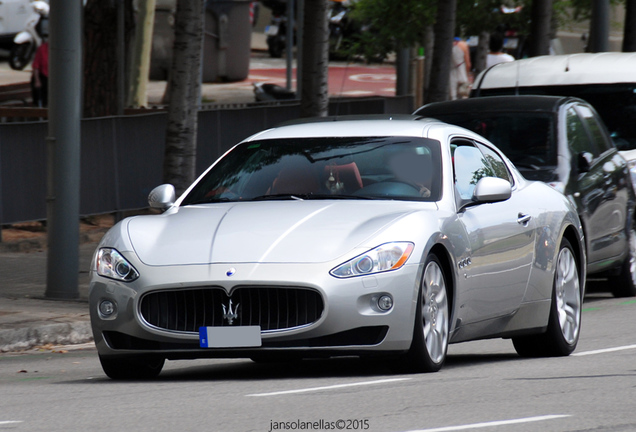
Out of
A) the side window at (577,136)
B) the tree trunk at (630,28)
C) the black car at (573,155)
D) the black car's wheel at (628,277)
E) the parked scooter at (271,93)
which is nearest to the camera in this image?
the black car at (573,155)

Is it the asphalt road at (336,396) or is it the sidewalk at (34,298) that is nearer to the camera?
the asphalt road at (336,396)

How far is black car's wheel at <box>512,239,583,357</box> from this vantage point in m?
8.73

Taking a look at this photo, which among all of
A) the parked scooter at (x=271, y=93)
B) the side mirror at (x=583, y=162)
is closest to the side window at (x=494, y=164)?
the side mirror at (x=583, y=162)

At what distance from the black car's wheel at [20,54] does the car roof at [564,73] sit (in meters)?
21.0

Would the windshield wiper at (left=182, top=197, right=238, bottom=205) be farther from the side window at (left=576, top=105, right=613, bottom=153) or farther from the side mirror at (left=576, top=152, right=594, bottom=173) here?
the side window at (left=576, top=105, right=613, bottom=153)

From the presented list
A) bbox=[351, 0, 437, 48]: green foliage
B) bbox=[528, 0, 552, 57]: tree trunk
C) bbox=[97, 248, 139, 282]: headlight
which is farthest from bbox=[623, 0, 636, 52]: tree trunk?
bbox=[97, 248, 139, 282]: headlight

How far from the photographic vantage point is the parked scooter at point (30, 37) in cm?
3209

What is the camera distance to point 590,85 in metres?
14.7

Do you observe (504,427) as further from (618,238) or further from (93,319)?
(618,238)

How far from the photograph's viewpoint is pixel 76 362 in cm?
939

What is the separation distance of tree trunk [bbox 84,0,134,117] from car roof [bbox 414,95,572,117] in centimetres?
860

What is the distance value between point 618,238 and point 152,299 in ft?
21.1

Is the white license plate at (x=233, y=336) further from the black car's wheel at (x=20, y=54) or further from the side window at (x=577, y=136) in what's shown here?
the black car's wheel at (x=20, y=54)

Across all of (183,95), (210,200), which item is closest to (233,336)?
(210,200)
